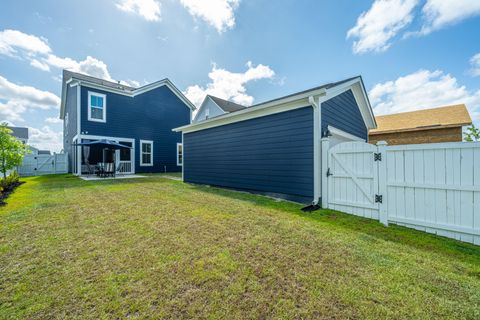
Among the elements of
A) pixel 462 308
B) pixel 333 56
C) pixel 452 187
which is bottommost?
pixel 462 308

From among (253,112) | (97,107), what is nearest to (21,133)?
(97,107)

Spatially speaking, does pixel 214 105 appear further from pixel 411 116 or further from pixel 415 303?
pixel 415 303

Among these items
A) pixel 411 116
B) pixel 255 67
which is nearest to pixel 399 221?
pixel 255 67

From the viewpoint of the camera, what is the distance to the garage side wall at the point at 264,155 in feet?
16.8

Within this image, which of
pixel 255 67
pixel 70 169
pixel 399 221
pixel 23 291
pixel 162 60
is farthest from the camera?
pixel 70 169

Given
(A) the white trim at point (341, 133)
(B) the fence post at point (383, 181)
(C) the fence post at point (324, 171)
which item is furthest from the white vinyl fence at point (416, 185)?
(A) the white trim at point (341, 133)

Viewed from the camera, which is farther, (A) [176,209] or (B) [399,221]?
(A) [176,209]

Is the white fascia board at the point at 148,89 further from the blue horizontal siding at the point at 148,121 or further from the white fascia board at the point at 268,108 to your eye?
the white fascia board at the point at 268,108

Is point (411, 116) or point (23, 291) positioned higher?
point (411, 116)

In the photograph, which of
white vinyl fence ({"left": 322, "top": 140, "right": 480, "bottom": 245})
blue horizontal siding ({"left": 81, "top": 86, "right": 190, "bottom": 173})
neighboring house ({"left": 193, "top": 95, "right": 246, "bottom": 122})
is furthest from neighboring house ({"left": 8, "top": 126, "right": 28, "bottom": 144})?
white vinyl fence ({"left": 322, "top": 140, "right": 480, "bottom": 245})

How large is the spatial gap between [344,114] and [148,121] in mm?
13199

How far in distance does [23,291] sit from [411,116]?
1988 cm

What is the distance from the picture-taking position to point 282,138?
5570 mm

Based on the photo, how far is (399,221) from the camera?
3.54 meters
